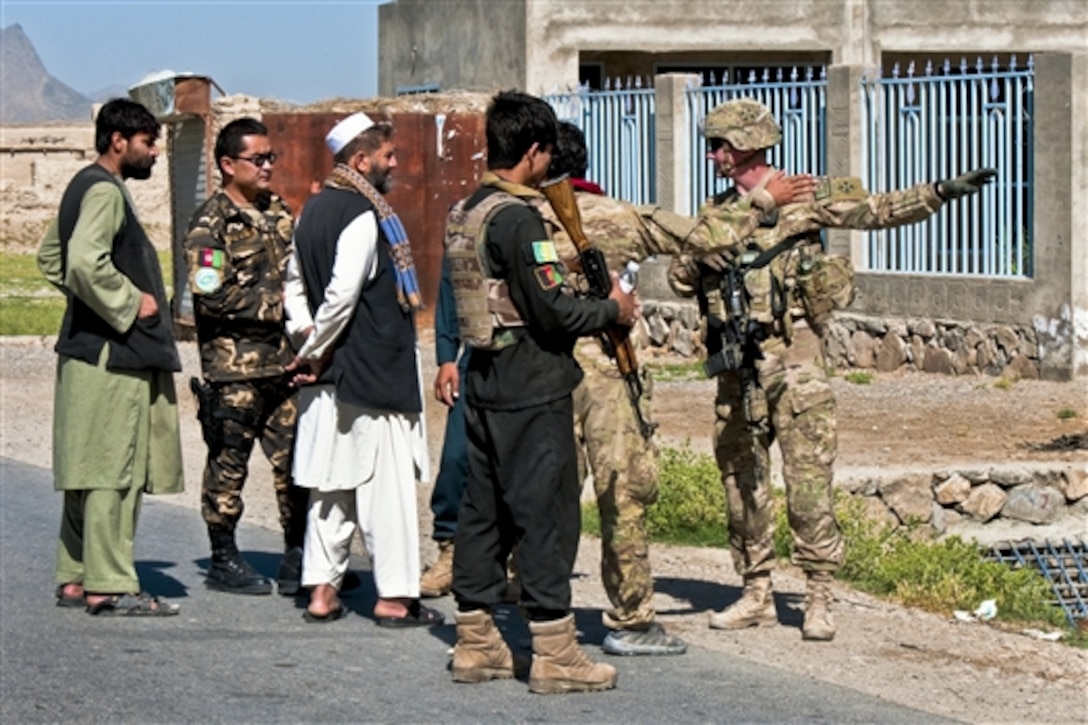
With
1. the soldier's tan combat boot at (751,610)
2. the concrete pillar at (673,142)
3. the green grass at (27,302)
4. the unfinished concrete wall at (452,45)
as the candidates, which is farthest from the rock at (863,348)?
the soldier's tan combat boot at (751,610)

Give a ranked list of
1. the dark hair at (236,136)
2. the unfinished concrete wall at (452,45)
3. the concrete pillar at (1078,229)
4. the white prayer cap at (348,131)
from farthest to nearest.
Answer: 1. the unfinished concrete wall at (452,45)
2. the concrete pillar at (1078,229)
3. the dark hair at (236,136)
4. the white prayer cap at (348,131)

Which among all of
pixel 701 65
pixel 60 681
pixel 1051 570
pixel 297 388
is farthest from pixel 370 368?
pixel 701 65

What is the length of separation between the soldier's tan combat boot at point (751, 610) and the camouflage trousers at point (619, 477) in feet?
2.12

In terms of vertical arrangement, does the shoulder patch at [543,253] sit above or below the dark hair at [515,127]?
below

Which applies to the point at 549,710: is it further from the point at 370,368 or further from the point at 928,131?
the point at 928,131

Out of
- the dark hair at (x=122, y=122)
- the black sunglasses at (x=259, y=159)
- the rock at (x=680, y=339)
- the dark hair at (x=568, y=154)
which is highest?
the dark hair at (x=122, y=122)

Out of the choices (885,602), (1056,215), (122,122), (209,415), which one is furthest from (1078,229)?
(122,122)

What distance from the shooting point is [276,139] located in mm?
20094

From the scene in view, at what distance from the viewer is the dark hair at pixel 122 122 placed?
8.30 m

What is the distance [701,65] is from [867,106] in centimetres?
734

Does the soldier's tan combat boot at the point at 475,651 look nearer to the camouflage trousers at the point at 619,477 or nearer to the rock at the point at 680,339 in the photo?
the camouflage trousers at the point at 619,477

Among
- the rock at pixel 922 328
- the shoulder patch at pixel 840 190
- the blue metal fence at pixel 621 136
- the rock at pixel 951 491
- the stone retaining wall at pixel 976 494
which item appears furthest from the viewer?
the blue metal fence at pixel 621 136

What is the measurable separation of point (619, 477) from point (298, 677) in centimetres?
132

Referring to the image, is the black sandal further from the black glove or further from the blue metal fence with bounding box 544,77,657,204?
the blue metal fence with bounding box 544,77,657,204
